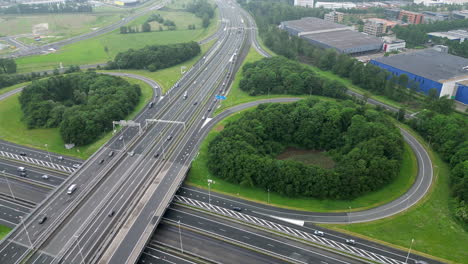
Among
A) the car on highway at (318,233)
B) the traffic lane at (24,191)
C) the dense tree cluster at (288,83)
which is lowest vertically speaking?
the car on highway at (318,233)

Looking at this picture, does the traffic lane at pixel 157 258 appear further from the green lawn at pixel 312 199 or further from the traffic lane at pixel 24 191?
the traffic lane at pixel 24 191

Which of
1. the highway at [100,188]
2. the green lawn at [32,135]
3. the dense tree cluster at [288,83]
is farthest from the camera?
the dense tree cluster at [288,83]

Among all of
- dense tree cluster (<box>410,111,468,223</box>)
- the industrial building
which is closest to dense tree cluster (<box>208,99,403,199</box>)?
dense tree cluster (<box>410,111,468,223</box>)

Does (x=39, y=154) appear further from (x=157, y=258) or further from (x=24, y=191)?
(x=157, y=258)

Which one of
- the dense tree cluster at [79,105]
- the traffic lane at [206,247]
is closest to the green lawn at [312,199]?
the traffic lane at [206,247]

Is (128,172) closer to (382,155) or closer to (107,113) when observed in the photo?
(107,113)

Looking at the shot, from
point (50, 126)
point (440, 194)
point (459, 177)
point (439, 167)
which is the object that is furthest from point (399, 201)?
point (50, 126)

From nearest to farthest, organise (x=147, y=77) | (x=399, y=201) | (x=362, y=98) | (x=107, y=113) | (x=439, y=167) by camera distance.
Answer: (x=399, y=201) → (x=439, y=167) → (x=107, y=113) → (x=362, y=98) → (x=147, y=77)
